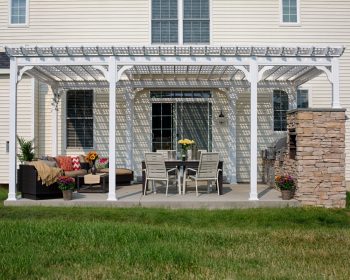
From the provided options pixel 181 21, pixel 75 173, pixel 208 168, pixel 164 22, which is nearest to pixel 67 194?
pixel 75 173

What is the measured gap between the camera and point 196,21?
1447 cm

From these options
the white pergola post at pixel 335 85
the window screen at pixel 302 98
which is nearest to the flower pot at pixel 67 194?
the white pergola post at pixel 335 85

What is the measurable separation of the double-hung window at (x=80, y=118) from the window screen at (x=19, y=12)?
2.75m

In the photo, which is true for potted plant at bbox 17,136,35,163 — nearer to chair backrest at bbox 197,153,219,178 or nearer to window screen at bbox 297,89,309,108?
chair backrest at bbox 197,153,219,178

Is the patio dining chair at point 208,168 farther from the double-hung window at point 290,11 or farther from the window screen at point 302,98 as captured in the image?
the double-hung window at point 290,11

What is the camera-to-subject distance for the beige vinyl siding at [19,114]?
14172 millimetres

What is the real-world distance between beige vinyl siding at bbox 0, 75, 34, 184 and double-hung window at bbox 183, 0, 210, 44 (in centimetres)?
495

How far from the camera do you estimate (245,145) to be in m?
14.5

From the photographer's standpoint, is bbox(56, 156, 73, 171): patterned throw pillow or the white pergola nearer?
the white pergola

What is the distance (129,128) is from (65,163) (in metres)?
2.22

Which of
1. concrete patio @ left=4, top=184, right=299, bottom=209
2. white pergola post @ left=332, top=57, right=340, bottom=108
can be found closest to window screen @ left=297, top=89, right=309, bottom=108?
white pergola post @ left=332, top=57, right=340, bottom=108

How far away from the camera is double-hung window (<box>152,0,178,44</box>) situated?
1444 centimetres

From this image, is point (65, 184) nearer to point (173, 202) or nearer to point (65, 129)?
point (173, 202)

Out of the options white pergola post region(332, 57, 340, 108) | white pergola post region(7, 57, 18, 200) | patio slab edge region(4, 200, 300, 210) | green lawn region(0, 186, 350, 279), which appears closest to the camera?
green lawn region(0, 186, 350, 279)
